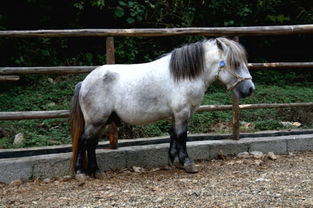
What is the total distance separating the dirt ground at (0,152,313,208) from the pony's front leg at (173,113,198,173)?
94mm

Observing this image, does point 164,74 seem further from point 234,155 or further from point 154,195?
point 234,155

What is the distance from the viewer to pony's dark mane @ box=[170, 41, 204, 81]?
4.02m

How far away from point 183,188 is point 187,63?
4.07 ft

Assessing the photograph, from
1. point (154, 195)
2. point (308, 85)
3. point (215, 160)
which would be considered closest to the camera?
point (154, 195)

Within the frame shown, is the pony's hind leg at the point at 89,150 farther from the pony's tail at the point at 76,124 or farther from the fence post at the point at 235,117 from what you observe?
the fence post at the point at 235,117

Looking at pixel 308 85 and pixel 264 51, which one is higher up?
pixel 264 51

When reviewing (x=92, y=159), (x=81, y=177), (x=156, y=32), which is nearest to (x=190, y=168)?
(x=92, y=159)

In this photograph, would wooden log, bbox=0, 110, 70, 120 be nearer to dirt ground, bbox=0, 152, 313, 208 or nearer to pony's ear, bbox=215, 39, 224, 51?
dirt ground, bbox=0, 152, 313, 208

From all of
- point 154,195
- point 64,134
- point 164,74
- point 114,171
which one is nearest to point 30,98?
point 64,134

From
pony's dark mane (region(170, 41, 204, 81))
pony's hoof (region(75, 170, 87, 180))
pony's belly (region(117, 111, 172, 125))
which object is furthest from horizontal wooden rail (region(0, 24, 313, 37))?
pony's hoof (region(75, 170, 87, 180))

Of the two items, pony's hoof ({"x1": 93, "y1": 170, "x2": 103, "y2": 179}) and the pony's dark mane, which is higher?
the pony's dark mane

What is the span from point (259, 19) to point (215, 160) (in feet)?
14.7

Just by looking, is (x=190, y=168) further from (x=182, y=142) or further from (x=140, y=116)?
(x=140, y=116)

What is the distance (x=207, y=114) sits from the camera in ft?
20.9
